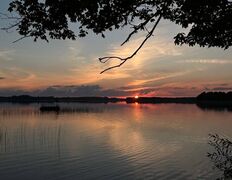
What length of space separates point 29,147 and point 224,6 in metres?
29.4

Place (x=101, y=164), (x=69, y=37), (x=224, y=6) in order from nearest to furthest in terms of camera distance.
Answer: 1. (x=224, y=6)
2. (x=69, y=37)
3. (x=101, y=164)

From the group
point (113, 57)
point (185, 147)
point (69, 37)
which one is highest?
point (69, 37)

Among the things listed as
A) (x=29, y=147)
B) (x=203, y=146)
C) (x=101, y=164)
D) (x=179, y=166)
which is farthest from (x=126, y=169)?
(x=203, y=146)

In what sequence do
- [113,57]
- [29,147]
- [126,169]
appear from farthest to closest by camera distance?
[29,147] < [126,169] < [113,57]

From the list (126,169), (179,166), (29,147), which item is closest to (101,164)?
(126,169)

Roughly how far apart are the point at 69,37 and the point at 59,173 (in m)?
17.0

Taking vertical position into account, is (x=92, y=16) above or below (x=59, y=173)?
above

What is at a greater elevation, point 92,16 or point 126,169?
point 92,16

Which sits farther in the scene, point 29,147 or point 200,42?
point 29,147

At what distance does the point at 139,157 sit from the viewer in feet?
106

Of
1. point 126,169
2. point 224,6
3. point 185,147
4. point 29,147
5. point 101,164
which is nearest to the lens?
point 224,6

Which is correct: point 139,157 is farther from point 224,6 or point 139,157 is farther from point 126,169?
point 224,6

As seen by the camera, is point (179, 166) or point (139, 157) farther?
point (139, 157)

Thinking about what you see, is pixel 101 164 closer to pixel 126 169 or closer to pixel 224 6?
pixel 126 169
